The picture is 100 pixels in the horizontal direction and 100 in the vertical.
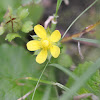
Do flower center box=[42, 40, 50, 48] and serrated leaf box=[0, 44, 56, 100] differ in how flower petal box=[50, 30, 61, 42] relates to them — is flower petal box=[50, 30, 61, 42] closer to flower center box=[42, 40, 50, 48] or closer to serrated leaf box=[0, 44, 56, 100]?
flower center box=[42, 40, 50, 48]

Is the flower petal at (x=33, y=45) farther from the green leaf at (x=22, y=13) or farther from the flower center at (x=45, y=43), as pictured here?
the green leaf at (x=22, y=13)

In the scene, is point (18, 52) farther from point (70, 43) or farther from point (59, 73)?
point (70, 43)

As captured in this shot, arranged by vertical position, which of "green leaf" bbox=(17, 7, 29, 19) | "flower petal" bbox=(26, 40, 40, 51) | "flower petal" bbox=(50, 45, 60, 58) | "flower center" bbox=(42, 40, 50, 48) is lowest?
"flower petal" bbox=(50, 45, 60, 58)

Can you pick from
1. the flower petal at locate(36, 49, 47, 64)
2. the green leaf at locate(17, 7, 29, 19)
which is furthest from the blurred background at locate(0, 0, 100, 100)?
the flower petal at locate(36, 49, 47, 64)

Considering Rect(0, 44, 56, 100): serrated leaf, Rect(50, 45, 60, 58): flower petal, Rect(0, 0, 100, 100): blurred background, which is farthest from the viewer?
Rect(0, 0, 100, 100): blurred background

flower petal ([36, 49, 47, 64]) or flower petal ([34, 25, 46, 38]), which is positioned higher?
flower petal ([34, 25, 46, 38])

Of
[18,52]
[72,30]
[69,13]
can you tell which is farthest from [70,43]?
[18,52]

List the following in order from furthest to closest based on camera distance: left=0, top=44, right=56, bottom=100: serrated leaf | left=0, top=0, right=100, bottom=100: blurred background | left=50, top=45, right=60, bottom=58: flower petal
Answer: left=0, top=0, right=100, bottom=100: blurred background
left=0, top=44, right=56, bottom=100: serrated leaf
left=50, top=45, right=60, bottom=58: flower petal

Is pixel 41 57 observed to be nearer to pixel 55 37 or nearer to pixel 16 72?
pixel 55 37
